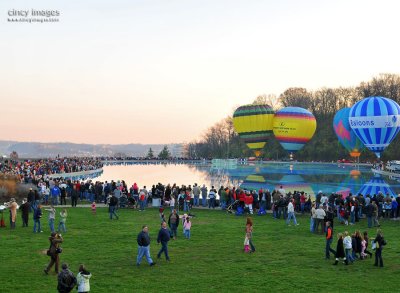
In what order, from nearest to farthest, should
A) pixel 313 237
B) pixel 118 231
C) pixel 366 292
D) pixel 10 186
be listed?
pixel 366 292 → pixel 313 237 → pixel 118 231 → pixel 10 186

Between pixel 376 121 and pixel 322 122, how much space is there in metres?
60.4

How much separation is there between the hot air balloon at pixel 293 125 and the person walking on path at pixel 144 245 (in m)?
65.0

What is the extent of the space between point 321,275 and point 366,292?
192 cm

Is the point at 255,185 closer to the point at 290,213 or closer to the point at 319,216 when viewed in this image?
the point at 290,213

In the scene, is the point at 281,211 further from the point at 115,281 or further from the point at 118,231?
the point at 115,281

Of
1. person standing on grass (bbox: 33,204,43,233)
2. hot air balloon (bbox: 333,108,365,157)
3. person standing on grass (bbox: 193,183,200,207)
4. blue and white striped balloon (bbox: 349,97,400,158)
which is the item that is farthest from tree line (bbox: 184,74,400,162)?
person standing on grass (bbox: 33,204,43,233)

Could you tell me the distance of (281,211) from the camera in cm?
2689

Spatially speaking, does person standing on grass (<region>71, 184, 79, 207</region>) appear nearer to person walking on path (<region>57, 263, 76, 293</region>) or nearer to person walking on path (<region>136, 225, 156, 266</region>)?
person walking on path (<region>136, 225, 156, 266</region>)

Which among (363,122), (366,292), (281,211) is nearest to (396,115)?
(363,122)

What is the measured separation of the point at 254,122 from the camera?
80250 mm

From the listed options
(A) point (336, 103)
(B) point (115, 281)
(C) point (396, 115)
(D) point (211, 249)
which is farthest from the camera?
(A) point (336, 103)

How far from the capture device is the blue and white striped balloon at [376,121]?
55.5m

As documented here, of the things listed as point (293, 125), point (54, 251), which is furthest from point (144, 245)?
point (293, 125)

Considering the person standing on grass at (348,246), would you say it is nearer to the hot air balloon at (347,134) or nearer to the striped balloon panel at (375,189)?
the striped balloon panel at (375,189)
